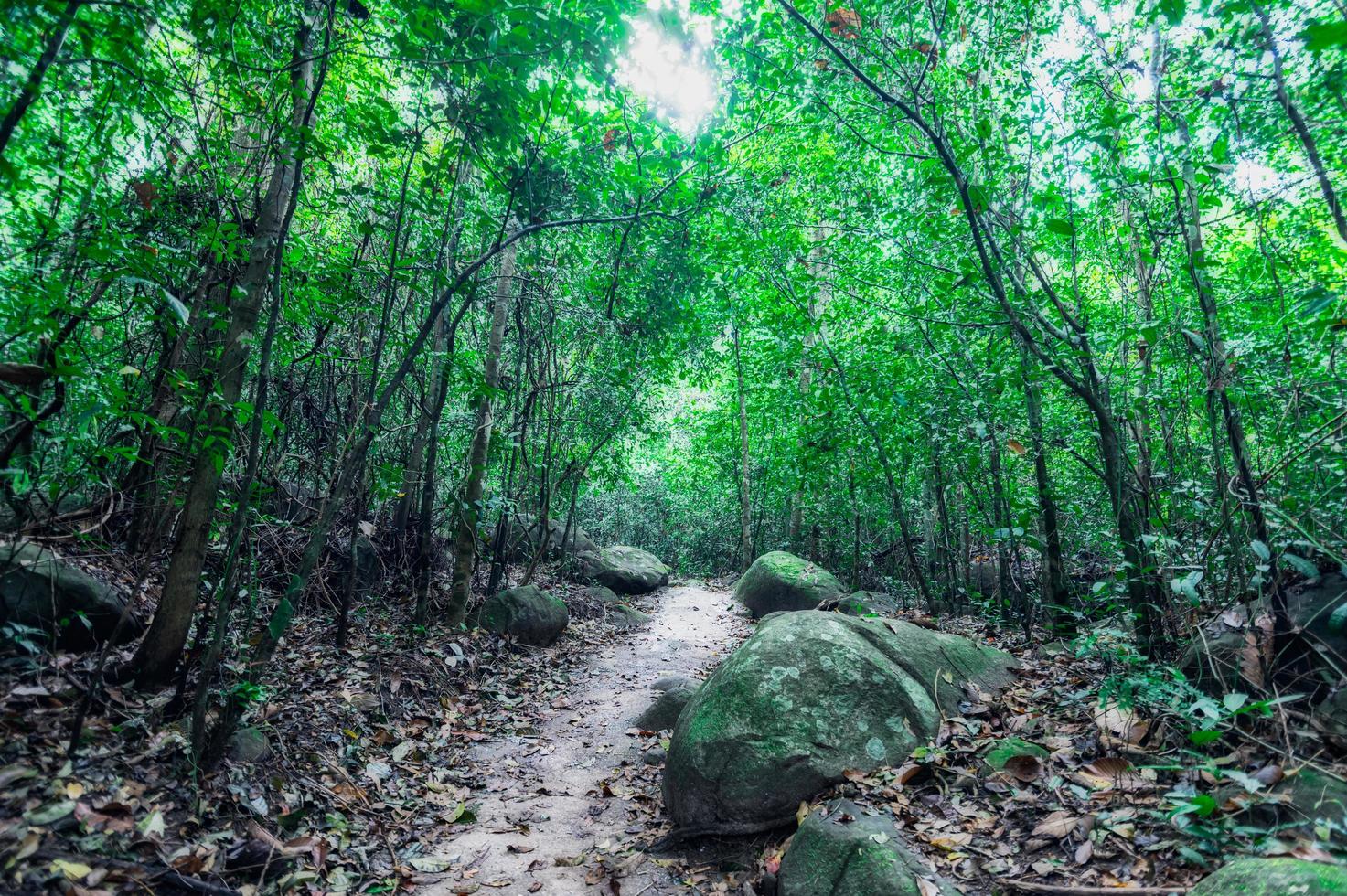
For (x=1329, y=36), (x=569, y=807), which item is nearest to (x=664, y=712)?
(x=569, y=807)

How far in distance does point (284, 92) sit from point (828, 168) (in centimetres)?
678

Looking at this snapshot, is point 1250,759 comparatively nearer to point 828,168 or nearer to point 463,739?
point 463,739

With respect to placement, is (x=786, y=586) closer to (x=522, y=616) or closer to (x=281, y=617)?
(x=522, y=616)

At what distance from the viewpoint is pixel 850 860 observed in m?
3.03

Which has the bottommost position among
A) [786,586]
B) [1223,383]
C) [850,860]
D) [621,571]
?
[850,860]

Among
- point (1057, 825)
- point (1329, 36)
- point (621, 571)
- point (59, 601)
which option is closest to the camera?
point (1329, 36)

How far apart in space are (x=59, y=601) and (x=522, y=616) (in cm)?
484

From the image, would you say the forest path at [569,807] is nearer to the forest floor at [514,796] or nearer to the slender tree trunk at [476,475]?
the forest floor at [514,796]

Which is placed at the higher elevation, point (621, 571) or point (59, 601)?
point (621, 571)

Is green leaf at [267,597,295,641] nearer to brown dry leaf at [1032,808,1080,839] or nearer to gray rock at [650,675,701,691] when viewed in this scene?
gray rock at [650,675,701,691]

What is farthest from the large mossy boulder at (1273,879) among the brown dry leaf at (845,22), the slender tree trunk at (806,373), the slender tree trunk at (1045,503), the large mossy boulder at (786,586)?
the large mossy boulder at (786,586)

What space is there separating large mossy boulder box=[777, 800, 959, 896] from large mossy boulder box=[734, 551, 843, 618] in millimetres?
8280

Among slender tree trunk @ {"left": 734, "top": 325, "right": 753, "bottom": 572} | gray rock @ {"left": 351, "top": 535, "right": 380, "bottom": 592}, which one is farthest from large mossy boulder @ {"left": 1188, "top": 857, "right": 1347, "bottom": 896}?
slender tree trunk @ {"left": 734, "top": 325, "right": 753, "bottom": 572}

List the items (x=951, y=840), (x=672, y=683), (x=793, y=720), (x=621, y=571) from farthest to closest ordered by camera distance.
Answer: (x=621, y=571)
(x=672, y=683)
(x=793, y=720)
(x=951, y=840)
